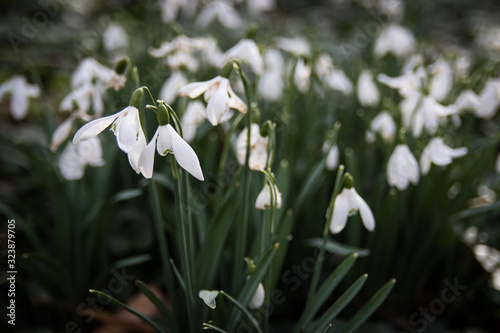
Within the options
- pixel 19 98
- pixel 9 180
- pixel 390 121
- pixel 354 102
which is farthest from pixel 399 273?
pixel 9 180

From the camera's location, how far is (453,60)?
199 cm

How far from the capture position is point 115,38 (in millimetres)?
2104

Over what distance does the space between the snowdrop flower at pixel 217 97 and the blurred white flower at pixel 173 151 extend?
113mm

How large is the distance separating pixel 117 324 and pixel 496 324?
1262 mm

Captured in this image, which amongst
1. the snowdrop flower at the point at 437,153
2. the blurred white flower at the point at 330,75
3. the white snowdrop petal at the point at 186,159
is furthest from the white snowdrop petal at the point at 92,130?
the blurred white flower at the point at 330,75

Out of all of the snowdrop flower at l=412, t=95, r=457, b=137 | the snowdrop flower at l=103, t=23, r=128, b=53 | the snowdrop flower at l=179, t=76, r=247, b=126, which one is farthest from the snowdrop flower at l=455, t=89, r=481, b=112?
the snowdrop flower at l=103, t=23, r=128, b=53

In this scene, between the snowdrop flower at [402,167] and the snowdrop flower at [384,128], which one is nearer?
the snowdrop flower at [402,167]

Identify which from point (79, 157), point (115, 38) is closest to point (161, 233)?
point (79, 157)

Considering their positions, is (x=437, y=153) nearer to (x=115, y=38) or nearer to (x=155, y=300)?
(x=155, y=300)

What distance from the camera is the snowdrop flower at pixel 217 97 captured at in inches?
36.0

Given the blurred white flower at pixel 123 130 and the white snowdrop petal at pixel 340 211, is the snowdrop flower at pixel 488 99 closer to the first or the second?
the white snowdrop petal at pixel 340 211

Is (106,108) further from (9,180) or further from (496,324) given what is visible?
(496,324)

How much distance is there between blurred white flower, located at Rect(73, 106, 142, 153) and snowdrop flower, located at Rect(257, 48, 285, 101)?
1045mm

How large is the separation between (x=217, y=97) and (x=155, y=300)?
525 millimetres
